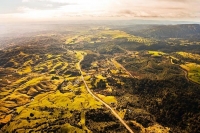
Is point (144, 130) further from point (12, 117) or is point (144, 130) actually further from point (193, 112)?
point (12, 117)

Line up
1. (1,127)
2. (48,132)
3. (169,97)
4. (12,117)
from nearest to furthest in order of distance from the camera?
(48,132), (1,127), (12,117), (169,97)

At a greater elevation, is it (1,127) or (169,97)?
(169,97)

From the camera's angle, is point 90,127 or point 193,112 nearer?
point 90,127

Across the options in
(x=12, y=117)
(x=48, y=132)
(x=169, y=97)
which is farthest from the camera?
(x=169, y=97)

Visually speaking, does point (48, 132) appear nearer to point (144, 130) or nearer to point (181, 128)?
point (144, 130)

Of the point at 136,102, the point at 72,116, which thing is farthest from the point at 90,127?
the point at 136,102

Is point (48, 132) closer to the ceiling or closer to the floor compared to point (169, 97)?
closer to the floor

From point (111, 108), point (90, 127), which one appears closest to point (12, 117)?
point (90, 127)

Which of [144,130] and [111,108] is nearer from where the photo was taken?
[144,130]

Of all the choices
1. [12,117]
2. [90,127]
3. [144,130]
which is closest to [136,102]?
[144,130]
